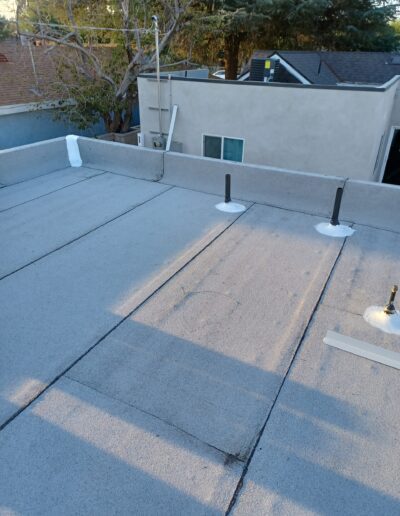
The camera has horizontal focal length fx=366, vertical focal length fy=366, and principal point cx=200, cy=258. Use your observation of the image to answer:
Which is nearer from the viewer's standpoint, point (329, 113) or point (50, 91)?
point (329, 113)

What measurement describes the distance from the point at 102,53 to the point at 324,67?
34.9 ft

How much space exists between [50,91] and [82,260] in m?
13.6

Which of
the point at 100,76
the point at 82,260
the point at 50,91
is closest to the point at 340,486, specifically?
the point at 82,260

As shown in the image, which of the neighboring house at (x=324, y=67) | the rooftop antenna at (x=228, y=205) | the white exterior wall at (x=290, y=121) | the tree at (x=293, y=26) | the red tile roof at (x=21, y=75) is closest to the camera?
the rooftop antenna at (x=228, y=205)

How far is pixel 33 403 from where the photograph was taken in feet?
11.4

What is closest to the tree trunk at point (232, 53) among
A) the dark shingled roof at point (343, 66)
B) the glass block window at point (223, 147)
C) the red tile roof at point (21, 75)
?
the dark shingled roof at point (343, 66)

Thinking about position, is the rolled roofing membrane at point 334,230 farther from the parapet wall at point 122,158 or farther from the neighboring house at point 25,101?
the neighboring house at point 25,101

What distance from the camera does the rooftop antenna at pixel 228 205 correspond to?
24.7 ft

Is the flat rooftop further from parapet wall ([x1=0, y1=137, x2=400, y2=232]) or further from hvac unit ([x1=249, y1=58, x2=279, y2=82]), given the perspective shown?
hvac unit ([x1=249, y1=58, x2=279, y2=82])

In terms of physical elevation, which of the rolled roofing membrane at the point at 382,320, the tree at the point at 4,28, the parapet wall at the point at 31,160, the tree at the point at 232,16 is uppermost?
the tree at the point at 232,16

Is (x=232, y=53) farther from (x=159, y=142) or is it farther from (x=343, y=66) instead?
(x=159, y=142)

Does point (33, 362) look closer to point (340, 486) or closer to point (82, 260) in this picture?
point (82, 260)

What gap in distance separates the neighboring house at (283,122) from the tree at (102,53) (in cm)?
372

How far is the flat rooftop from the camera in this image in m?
2.82
